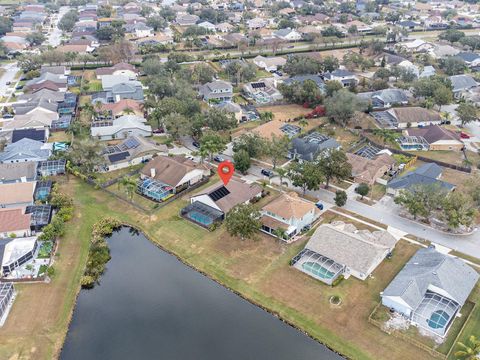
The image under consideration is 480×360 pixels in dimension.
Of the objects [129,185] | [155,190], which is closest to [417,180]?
[155,190]

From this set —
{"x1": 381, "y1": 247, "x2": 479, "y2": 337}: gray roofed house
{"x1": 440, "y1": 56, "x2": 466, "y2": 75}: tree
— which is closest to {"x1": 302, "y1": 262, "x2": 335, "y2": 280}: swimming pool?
{"x1": 381, "y1": 247, "x2": 479, "y2": 337}: gray roofed house

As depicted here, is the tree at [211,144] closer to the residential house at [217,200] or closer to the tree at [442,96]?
the residential house at [217,200]

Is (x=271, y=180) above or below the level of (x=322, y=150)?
below

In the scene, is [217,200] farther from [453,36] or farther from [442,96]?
[453,36]

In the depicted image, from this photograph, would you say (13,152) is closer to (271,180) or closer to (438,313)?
(271,180)

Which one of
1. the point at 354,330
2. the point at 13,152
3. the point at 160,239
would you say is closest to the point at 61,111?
the point at 13,152

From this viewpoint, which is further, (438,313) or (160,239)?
(160,239)
